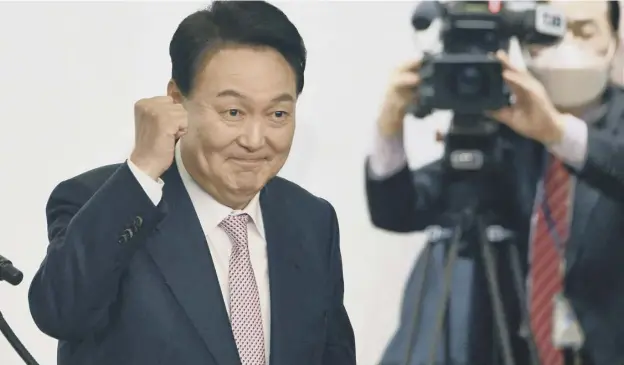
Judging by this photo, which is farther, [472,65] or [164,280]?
[164,280]

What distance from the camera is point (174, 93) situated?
1316 millimetres

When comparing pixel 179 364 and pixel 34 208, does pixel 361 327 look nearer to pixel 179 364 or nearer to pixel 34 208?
pixel 179 364

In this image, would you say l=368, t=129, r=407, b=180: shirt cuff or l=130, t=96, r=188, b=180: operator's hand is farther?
l=368, t=129, r=407, b=180: shirt cuff

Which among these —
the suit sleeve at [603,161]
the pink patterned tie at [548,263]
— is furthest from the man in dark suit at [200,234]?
the suit sleeve at [603,161]

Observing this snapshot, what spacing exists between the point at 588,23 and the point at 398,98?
12.8 inches

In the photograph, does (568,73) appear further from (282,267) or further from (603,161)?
(282,267)

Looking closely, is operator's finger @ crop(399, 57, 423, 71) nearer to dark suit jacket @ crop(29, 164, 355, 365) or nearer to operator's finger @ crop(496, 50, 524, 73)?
operator's finger @ crop(496, 50, 524, 73)

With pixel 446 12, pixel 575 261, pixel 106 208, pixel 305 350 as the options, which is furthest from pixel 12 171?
pixel 575 261

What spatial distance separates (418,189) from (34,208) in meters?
0.70

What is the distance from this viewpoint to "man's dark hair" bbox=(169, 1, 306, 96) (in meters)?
1.27

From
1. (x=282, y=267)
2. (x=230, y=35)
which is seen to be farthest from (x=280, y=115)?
(x=282, y=267)

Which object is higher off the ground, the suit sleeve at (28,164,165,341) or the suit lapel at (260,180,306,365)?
the suit sleeve at (28,164,165,341)

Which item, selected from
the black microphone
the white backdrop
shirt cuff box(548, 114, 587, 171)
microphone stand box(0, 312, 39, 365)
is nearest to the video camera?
shirt cuff box(548, 114, 587, 171)

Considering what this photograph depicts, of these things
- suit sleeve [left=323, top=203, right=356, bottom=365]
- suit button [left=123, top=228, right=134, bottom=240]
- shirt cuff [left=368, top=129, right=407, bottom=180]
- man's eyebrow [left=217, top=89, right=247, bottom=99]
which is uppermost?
man's eyebrow [left=217, top=89, right=247, bottom=99]
